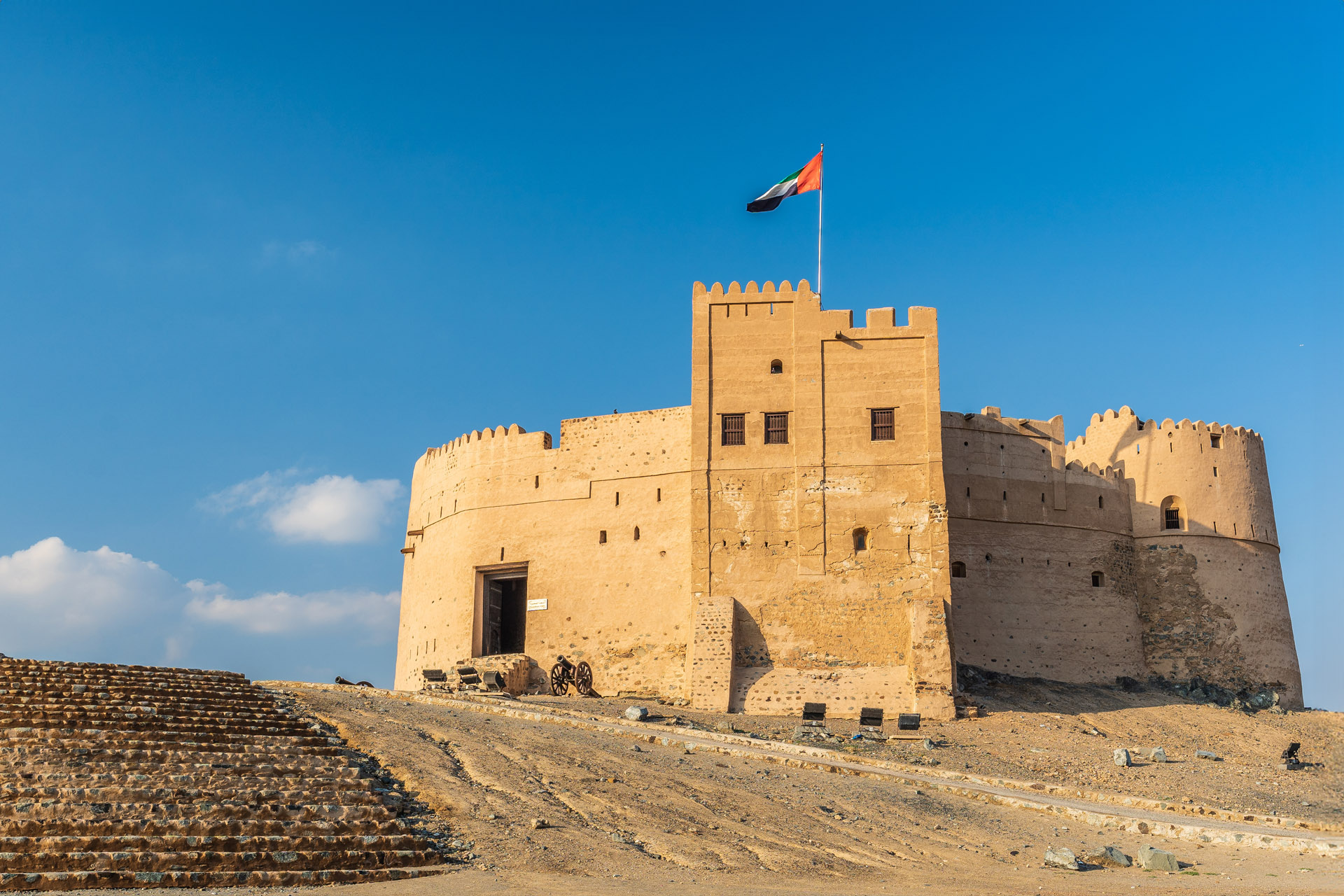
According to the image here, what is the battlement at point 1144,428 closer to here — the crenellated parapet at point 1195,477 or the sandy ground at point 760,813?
the crenellated parapet at point 1195,477

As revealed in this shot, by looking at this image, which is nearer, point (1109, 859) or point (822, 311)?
point (1109, 859)

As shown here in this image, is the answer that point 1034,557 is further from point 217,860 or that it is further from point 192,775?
point 217,860

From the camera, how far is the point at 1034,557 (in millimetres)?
30375

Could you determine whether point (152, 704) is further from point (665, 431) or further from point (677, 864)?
point (665, 431)

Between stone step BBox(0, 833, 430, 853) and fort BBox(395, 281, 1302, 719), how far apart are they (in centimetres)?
1275

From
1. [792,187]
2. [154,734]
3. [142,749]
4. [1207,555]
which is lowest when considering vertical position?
[142,749]

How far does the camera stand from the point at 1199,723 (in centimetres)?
2678

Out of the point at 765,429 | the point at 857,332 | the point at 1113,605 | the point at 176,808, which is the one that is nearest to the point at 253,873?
the point at 176,808

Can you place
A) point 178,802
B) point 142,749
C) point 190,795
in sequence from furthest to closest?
point 142,749 → point 190,795 → point 178,802

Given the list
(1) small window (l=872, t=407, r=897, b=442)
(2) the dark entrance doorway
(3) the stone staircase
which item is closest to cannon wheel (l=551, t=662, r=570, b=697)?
(2) the dark entrance doorway

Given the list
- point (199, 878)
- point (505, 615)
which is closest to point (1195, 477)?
point (505, 615)

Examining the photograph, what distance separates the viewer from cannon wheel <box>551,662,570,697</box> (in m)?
27.3

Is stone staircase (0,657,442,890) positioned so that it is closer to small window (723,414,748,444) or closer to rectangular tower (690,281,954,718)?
rectangular tower (690,281,954,718)

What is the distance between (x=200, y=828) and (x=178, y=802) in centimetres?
62
